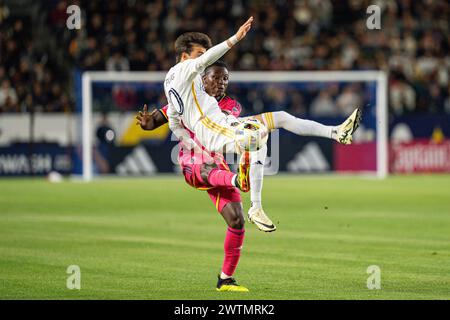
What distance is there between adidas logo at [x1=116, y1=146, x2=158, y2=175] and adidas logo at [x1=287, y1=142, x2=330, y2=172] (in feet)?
13.1

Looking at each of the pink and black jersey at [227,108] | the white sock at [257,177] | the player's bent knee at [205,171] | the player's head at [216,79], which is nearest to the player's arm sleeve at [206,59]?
the player's head at [216,79]

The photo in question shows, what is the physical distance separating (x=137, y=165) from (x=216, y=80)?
20.4 metres

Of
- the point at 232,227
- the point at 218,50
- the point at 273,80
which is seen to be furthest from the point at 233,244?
the point at 273,80

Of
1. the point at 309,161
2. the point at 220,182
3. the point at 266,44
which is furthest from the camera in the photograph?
the point at 266,44

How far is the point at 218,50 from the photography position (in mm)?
9977

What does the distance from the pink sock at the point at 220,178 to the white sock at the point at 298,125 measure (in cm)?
79

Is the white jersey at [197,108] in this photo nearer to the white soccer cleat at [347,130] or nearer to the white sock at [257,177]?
the white sock at [257,177]

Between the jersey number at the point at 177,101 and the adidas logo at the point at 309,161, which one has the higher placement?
the jersey number at the point at 177,101

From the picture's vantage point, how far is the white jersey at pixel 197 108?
1055 centimetres

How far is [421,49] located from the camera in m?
36.0

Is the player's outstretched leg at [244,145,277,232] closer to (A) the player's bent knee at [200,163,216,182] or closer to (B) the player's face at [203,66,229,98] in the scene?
(A) the player's bent knee at [200,163,216,182]

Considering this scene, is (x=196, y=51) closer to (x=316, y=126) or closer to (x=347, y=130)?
(x=316, y=126)
